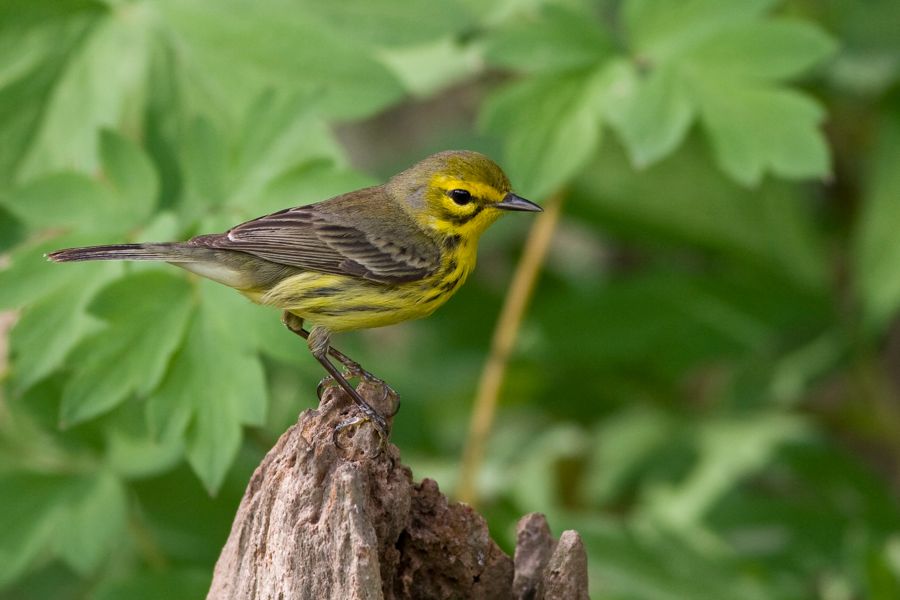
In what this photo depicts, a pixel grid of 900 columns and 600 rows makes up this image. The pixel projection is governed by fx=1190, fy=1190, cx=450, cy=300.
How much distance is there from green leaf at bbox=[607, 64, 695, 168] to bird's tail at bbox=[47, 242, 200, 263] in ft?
4.51

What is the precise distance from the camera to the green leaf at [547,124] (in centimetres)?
377

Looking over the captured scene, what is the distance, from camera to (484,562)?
2799 mm

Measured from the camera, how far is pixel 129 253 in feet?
10.3

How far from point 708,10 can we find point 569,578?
1.97 m

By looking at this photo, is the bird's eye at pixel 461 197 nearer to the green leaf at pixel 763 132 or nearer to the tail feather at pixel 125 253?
the green leaf at pixel 763 132

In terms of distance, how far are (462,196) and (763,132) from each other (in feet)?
3.14

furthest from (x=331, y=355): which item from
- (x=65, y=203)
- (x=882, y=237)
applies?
(x=882, y=237)

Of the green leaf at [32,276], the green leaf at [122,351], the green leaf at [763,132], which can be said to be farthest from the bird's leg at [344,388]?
the green leaf at [763,132]

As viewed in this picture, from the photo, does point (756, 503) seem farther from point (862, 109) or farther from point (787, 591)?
point (862, 109)

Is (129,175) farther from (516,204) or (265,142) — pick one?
(516,204)

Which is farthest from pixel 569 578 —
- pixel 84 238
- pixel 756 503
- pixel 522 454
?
pixel 522 454

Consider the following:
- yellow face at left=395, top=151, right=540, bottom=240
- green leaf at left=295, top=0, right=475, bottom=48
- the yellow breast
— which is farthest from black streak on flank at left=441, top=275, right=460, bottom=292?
green leaf at left=295, top=0, right=475, bottom=48

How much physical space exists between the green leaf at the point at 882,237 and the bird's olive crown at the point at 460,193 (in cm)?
211

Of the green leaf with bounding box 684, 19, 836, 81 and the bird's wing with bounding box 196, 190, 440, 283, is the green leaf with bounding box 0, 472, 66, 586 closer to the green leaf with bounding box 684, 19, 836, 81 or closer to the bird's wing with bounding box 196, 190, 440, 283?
the bird's wing with bounding box 196, 190, 440, 283
